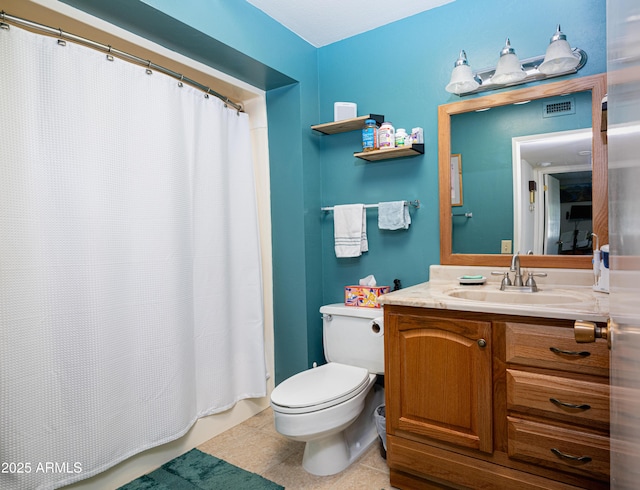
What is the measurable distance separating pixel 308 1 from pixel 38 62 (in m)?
1.35

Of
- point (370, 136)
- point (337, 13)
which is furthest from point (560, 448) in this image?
point (337, 13)

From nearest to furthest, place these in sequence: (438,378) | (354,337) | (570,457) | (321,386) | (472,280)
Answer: (570,457) → (438,378) → (321,386) → (472,280) → (354,337)

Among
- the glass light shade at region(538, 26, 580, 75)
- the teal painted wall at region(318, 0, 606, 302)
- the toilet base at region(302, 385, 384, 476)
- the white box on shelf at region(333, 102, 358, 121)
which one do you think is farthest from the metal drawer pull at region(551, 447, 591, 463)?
the white box on shelf at region(333, 102, 358, 121)

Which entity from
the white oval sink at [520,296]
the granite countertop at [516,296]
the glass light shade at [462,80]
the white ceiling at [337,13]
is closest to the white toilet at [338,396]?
the granite countertop at [516,296]

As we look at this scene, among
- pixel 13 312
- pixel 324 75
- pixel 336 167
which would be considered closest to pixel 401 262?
pixel 336 167

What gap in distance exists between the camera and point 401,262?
7.74ft

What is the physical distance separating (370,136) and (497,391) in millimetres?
1501

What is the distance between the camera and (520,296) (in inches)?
70.5

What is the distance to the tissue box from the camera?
2242mm

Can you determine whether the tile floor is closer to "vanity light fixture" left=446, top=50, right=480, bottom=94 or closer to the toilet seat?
the toilet seat

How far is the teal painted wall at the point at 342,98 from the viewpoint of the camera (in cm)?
193

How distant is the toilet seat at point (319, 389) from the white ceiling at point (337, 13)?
201cm

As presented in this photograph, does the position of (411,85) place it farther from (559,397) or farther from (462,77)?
(559,397)

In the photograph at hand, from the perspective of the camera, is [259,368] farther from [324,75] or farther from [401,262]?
[324,75]
